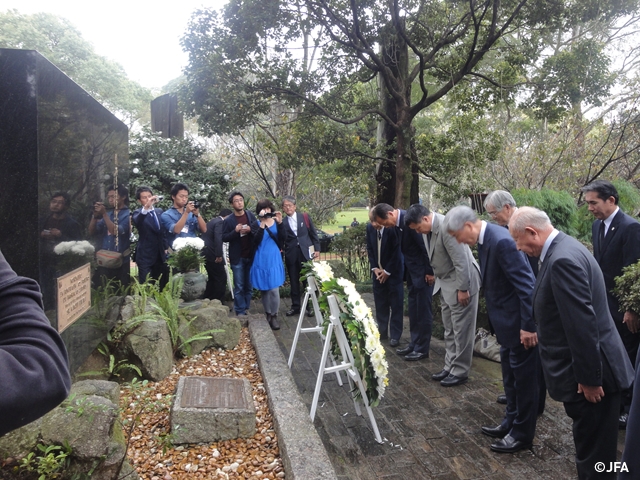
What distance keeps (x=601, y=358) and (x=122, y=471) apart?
2.92 metres

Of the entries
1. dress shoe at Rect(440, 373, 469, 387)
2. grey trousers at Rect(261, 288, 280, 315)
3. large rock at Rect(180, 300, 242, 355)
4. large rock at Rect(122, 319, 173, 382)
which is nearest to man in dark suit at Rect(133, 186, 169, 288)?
large rock at Rect(180, 300, 242, 355)

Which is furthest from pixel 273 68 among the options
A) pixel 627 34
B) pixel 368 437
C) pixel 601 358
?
pixel 627 34

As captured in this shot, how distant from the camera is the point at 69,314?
144 inches

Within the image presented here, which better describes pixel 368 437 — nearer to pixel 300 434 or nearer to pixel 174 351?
pixel 300 434

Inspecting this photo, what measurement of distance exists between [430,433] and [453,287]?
1.69 metres

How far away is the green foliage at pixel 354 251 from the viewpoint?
9992mm

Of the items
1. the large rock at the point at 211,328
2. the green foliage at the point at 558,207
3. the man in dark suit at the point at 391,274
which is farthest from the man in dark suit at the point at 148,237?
the green foliage at the point at 558,207

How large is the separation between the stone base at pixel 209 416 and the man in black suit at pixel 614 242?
10.8ft

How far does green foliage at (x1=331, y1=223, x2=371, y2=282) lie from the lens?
9.99 meters

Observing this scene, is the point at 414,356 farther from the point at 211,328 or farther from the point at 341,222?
the point at 341,222

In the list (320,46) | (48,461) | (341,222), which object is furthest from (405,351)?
(341,222)

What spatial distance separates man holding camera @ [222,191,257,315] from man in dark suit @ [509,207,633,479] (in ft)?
16.0

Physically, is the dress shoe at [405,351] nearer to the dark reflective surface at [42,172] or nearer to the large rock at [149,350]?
the large rock at [149,350]

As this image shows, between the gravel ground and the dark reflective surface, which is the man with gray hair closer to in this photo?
the gravel ground
